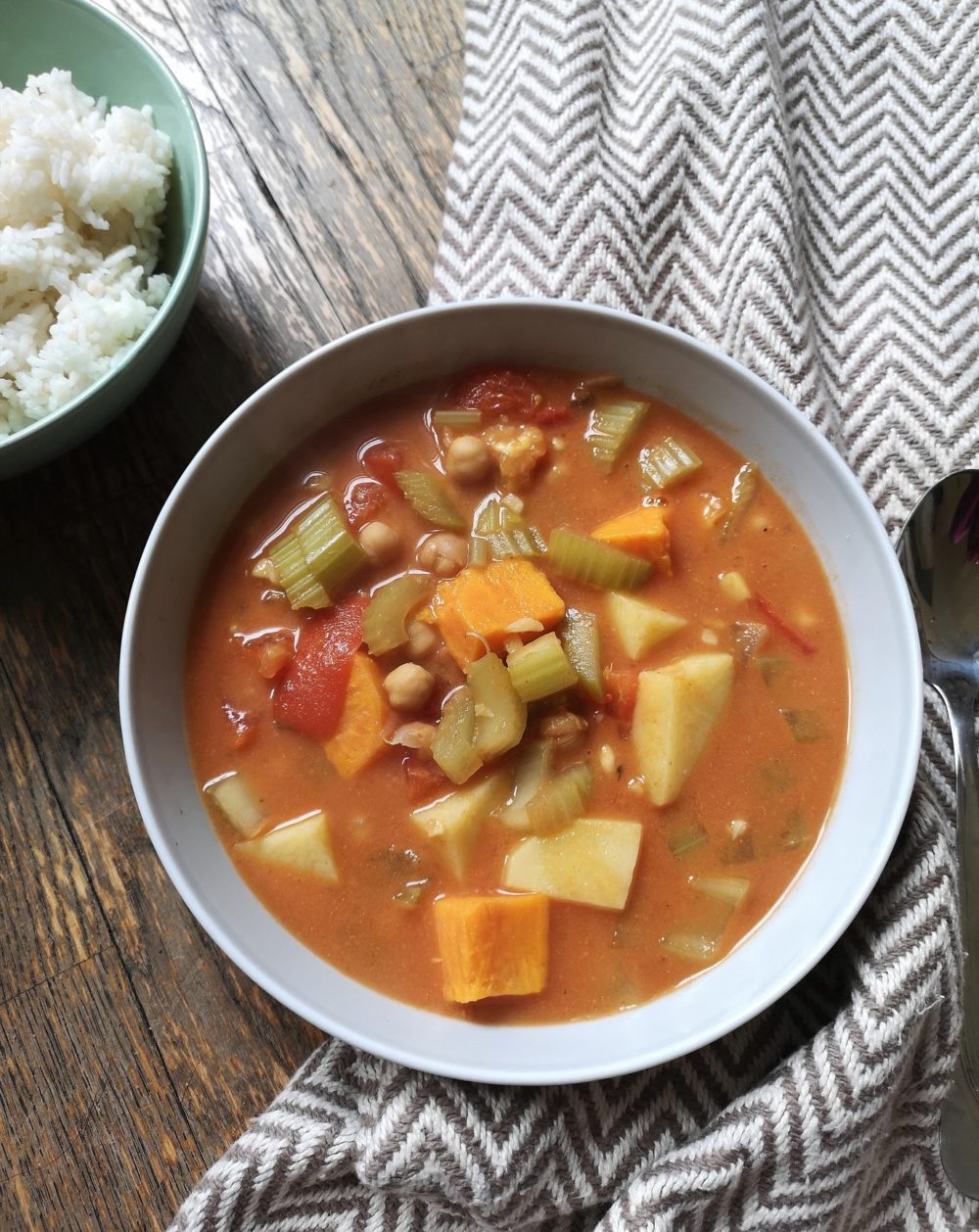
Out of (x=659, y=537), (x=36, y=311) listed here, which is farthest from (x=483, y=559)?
(x=36, y=311)

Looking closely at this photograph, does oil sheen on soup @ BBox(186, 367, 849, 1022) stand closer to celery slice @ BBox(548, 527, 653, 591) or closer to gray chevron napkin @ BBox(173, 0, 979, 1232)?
celery slice @ BBox(548, 527, 653, 591)

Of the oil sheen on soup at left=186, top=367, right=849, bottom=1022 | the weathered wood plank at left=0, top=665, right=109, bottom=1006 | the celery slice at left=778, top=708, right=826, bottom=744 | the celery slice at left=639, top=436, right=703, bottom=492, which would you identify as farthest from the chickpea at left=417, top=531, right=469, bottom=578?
the weathered wood plank at left=0, top=665, right=109, bottom=1006

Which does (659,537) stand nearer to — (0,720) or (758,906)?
(758,906)

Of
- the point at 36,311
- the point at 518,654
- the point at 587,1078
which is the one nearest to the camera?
the point at 587,1078

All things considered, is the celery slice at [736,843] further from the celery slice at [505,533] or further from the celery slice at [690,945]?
the celery slice at [505,533]

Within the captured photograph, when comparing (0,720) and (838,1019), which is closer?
(838,1019)

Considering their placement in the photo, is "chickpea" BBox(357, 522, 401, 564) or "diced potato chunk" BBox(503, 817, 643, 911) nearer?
"diced potato chunk" BBox(503, 817, 643, 911)

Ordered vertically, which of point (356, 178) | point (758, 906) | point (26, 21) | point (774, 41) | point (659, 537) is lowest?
point (758, 906)
